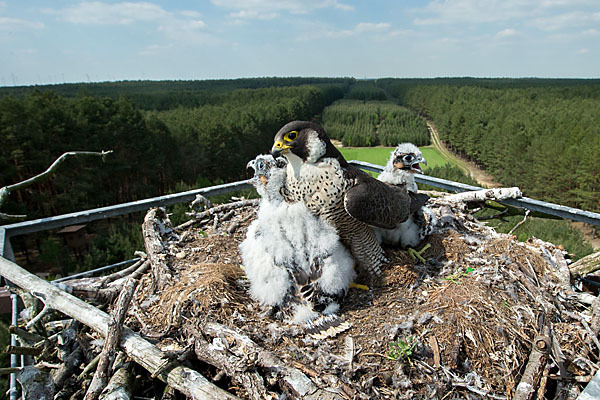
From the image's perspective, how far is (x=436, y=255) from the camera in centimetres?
→ 366

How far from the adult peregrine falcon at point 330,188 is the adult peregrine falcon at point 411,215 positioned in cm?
53

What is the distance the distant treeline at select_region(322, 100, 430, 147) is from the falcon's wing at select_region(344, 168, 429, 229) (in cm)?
4708

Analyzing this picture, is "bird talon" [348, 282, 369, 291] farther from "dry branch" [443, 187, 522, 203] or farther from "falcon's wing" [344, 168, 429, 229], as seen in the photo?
"dry branch" [443, 187, 522, 203]

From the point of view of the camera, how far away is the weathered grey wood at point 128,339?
5.56 ft

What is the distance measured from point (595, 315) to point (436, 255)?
133 centimetres

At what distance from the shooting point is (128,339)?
6.36 feet

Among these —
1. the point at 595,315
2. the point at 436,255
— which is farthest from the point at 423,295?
the point at 595,315

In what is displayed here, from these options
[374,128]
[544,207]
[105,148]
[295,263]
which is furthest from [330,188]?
[374,128]

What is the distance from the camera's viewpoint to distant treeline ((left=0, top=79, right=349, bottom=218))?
54.4 ft

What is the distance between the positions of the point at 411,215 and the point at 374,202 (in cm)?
103

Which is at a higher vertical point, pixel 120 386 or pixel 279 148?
pixel 279 148

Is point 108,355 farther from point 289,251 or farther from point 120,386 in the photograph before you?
point 289,251

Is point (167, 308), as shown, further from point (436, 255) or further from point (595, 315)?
point (595, 315)

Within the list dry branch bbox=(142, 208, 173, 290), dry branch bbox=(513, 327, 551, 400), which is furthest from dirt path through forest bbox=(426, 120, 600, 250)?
dry branch bbox=(142, 208, 173, 290)
